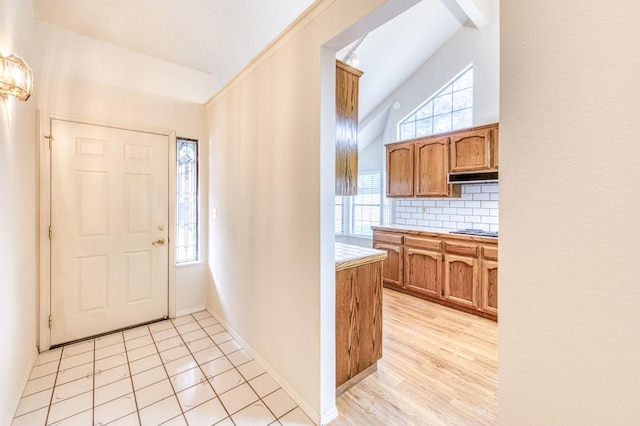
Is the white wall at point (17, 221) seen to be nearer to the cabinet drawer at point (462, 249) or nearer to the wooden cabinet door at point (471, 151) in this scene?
the cabinet drawer at point (462, 249)

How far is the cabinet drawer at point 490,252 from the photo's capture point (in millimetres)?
2930

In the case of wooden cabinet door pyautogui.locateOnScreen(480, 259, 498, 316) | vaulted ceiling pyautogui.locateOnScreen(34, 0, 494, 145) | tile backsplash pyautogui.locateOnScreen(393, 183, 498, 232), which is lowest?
wooden cabinet door pyautogui.locateOnScreen(480, 259, 498, 316)

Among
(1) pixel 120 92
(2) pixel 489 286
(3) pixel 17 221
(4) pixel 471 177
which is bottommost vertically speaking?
(2) pixel 489 286

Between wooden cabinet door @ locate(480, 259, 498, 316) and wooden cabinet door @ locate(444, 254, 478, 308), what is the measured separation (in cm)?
7

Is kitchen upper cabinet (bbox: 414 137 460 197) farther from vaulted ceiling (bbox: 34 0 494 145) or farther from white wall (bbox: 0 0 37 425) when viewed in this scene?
white wall (bbox: 0 0 37 425)

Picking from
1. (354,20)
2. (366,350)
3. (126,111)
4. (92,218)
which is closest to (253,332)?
(366,350)

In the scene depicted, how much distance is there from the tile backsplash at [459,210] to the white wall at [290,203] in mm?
2840

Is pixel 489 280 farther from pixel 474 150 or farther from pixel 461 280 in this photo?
pixel 474 150

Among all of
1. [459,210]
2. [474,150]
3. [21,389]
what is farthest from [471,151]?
[21,389]

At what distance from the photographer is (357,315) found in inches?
78.0

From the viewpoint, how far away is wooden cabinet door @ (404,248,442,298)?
11.2 ft

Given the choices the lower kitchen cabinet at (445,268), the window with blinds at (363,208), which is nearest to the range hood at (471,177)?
the lower kitchen cabinet at (445,268)

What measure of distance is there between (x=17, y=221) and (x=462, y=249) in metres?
4.00

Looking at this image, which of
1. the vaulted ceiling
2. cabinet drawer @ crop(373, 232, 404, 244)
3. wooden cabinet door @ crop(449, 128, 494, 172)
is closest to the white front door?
the vaulted ceiling
